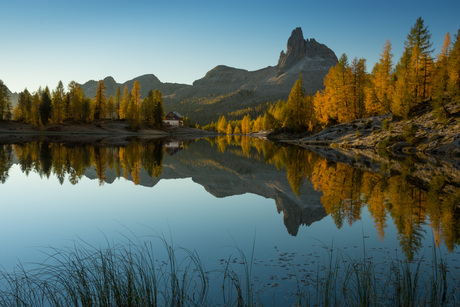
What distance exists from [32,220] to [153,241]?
532cm

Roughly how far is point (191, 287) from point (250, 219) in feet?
18.6

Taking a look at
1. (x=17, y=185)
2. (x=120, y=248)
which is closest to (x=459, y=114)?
(x=120, y=248)

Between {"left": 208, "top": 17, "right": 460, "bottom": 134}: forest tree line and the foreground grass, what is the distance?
38.2m

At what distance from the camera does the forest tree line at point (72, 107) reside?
80.0 metres

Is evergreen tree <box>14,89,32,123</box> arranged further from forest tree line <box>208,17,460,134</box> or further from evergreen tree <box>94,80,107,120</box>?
forest tree line <box>208,17,460,134</box>

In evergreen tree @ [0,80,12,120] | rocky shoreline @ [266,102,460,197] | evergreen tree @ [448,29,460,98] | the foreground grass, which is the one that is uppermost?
evergreen tree @ [0,80,12,120]

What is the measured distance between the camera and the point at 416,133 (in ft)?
126

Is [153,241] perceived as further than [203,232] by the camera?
No

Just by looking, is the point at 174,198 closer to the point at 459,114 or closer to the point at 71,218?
the point at 71,218

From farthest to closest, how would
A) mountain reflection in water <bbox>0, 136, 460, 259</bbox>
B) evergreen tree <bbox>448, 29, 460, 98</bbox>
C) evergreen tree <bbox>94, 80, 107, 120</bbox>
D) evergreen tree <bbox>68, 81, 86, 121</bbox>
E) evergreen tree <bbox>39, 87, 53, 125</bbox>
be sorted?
evergreen tree <bbox>94, 80, 107, 120</bbox>
evergreen tree <bbox>68, 81, 86, 121</bbox>
evergreen tree <bbox>39, 87, 53, 125</bbox>
evergreen tree <bbox>448, 29, 460, 98</bbox>
mountain reflection in water <bbox>0, 136, 460, 259</bbox>

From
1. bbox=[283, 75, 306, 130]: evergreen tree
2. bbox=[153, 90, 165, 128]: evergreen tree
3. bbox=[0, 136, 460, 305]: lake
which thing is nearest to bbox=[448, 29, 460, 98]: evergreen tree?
bbox=[0, 136, 460, 305]: lake

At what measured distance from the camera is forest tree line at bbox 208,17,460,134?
41.0m

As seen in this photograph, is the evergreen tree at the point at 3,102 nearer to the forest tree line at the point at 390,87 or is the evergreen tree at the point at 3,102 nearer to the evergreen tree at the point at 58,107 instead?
the evergreen tree at the point at 58,107

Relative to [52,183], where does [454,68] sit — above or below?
above
